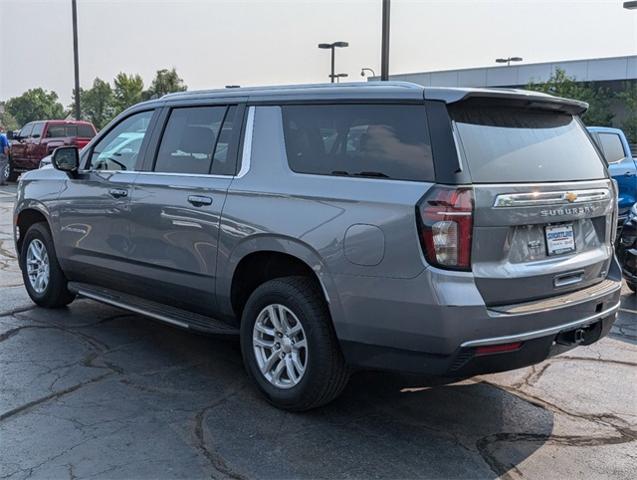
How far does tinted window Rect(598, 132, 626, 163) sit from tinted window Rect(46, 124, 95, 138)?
15.4m

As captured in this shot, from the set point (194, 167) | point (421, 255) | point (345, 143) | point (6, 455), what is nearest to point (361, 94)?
point (345, 143)

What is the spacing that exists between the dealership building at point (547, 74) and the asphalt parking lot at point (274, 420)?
103ft

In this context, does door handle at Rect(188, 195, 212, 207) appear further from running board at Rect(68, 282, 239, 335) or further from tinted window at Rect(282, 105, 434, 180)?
running board at Rect(68, 282, 239, 335)

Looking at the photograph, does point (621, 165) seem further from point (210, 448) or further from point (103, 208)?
point (210, 448)

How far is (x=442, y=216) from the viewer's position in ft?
10.9

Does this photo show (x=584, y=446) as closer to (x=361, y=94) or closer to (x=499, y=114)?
(x=499, y=114)

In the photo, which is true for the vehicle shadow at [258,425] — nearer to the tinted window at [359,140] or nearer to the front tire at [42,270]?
the front tire at [42,270]

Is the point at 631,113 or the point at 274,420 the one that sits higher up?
the point at 631,113

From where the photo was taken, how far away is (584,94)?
33.4 metres

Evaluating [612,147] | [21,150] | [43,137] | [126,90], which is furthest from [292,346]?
[126,90]

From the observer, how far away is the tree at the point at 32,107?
109m

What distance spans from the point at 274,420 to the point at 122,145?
2744 mm

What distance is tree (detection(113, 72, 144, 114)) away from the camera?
59.8 metres

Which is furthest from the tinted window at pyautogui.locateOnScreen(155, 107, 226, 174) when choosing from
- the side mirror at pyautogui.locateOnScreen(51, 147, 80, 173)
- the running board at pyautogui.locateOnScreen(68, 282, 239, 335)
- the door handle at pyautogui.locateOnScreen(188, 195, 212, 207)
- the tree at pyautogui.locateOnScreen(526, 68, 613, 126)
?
the tree at pyautogui.locateOnScreen(526, 68, 613, 126)
